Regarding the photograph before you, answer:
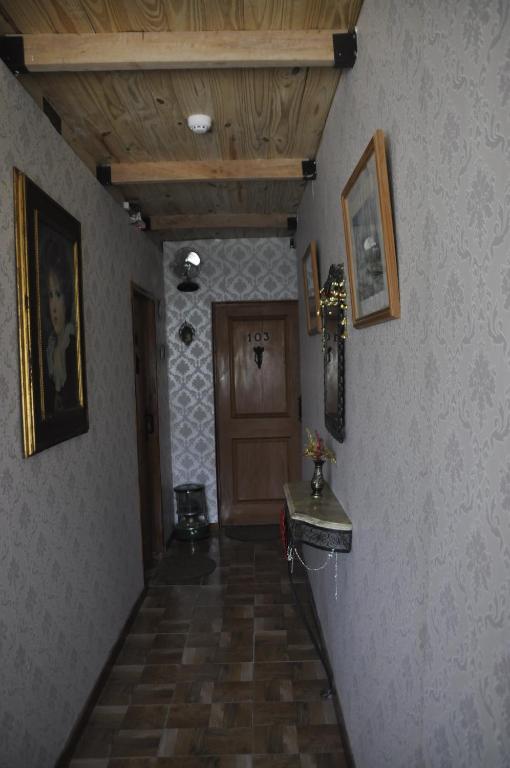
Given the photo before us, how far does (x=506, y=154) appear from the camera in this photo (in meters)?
0.68

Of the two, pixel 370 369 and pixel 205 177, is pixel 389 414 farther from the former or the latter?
pixel 205 177

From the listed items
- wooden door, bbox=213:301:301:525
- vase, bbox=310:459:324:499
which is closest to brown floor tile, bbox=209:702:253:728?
vase, bbox=310:459:324:499

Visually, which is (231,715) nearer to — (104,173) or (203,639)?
(203,639)

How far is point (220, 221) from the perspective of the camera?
3.76 meters

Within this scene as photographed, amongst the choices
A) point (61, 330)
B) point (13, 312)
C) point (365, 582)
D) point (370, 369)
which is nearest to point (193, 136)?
point (61, 330)

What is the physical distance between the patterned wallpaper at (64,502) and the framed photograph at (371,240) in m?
1.10

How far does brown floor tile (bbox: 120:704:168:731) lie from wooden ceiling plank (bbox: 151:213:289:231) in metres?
3.02

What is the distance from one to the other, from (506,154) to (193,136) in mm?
2023

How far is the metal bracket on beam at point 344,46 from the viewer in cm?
162

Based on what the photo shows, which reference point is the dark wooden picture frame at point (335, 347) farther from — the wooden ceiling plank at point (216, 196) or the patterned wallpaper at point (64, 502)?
the wooden ceiling plank at point (216, 196)

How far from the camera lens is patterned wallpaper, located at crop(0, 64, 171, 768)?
5.09ft

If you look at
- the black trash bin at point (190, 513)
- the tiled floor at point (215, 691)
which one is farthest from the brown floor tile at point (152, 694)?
the black trash bin at point (190, 513)

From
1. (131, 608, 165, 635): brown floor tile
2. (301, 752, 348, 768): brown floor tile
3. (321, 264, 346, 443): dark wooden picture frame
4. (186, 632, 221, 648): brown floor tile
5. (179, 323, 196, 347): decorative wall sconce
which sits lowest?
(301, 752, 348, 768): brown floor tile

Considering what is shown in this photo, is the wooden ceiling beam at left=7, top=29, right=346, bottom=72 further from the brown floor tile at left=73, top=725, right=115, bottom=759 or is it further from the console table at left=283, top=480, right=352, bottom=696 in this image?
the brown floor tile at left=73, top=725, right=115, bottom=759
